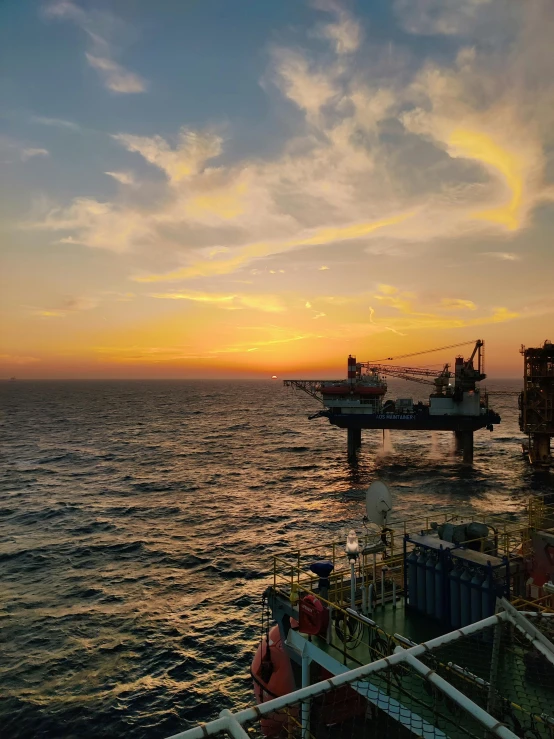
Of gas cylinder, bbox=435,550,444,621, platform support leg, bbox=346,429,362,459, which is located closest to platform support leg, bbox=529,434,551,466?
platform support leg, bbox=346,429,362,459

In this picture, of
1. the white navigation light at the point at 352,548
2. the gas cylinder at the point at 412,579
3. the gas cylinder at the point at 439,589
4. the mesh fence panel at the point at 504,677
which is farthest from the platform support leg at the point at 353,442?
the mesh fence panel at the point at 504,677

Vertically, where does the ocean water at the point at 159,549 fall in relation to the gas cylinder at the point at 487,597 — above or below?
below

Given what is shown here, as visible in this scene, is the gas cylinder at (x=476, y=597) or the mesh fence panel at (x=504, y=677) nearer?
the mesh fence panel at (x=504, y=677)

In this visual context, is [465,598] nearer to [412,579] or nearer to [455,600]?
[455,600]

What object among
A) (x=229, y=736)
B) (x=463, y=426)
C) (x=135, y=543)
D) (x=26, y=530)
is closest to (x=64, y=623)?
(x=135, y=543)

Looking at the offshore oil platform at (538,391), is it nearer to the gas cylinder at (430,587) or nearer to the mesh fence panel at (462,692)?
the gas cylinder at (430,587)

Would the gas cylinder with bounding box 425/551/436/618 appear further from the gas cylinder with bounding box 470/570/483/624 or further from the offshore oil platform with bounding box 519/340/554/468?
the offshore oil platform with bounding box 519/340/554/468
